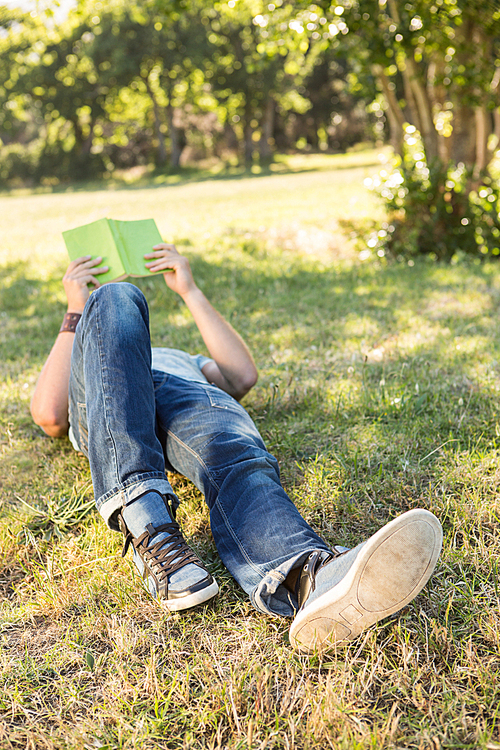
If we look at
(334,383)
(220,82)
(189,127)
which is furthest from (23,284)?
(189,127)

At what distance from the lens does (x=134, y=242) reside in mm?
2506

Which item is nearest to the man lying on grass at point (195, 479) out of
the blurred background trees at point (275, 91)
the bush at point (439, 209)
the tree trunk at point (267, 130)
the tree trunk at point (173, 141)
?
the bush at point (439, 209)

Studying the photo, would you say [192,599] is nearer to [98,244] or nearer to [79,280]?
[79,280]

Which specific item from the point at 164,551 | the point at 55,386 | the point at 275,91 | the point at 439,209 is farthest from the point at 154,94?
the point at 164,551

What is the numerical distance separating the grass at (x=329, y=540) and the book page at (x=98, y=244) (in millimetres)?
920

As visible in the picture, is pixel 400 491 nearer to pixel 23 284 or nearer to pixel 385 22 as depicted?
pixel 23 284

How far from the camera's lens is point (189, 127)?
118 ft

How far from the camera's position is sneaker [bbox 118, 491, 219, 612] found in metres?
1.70

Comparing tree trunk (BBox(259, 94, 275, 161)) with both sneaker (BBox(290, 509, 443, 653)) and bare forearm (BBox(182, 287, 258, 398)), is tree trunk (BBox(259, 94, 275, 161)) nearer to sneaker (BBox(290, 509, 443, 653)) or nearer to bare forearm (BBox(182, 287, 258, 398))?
bare forearm (BBox(182, 287, 258, 398))

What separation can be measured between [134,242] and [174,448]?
0.97 metres

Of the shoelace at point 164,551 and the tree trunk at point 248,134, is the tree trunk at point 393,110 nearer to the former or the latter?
the shoelace at point 164,551

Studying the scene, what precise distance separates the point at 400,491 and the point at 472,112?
605cm

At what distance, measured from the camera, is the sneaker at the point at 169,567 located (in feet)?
5.57

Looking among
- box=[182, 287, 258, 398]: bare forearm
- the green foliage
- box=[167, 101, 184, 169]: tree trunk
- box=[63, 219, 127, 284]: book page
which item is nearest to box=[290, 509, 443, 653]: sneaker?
box=[182, 287, 258, 398]: bare forearm
